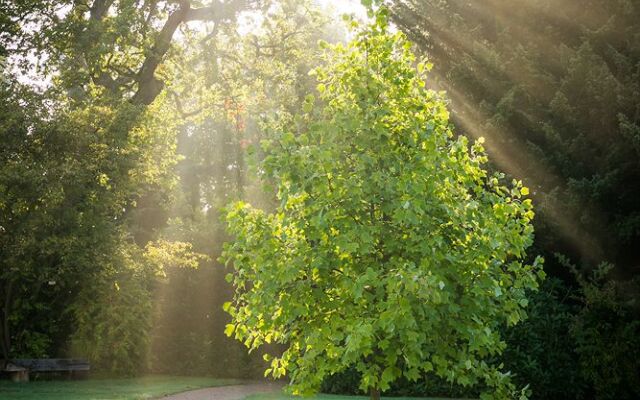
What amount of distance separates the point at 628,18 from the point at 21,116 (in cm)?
1562

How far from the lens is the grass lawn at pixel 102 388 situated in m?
16.1

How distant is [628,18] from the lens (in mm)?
15578

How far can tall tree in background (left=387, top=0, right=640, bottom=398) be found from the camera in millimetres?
14523


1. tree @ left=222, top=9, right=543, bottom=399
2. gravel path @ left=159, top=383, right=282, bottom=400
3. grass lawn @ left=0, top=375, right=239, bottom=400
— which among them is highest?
tree @ left=222, top=9, right=543, bottom=399

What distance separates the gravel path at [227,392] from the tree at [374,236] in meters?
10.8

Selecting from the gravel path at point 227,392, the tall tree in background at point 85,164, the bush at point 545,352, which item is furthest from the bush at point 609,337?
the tall tree in background at point 85,164

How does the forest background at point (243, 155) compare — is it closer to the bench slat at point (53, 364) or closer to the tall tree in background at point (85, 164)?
the tall tree in background at point (85, 164)

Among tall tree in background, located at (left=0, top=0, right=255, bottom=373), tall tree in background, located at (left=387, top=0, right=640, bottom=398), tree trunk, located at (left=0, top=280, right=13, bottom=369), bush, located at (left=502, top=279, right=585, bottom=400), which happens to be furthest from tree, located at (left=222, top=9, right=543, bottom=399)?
tree trunk, located at (left=0, top=280, right=13, bottom=369)

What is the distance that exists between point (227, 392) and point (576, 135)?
1163 cm

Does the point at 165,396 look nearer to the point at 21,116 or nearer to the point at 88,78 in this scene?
the point at 21,116

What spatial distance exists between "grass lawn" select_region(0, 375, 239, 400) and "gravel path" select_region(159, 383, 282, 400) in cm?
42

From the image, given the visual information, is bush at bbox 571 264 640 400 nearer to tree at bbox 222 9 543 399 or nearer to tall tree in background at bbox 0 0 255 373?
tree at bbox 222 9 543 399

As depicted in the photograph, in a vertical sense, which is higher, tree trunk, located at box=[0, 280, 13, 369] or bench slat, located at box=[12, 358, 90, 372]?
tree trunk, located at box=[0, 280, 13, 369]

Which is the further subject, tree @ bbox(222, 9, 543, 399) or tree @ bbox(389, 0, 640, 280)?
tree @ bbox(389, 0, 640, 280)
